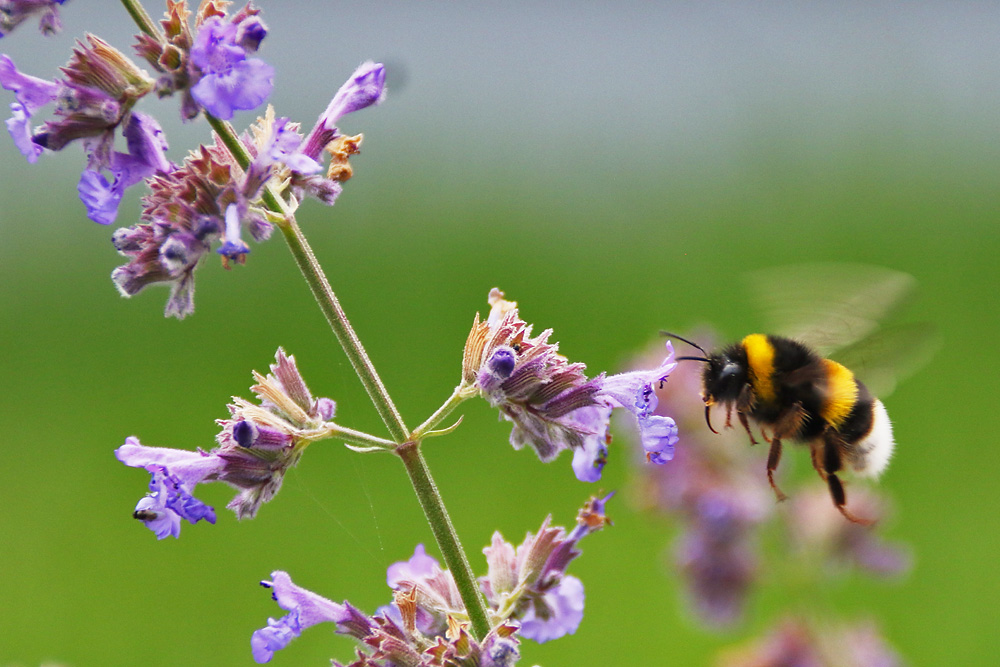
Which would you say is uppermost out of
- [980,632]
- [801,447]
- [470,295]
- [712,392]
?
[712,392]

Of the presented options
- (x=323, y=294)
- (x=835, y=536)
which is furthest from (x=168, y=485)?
(x=835, y=536)

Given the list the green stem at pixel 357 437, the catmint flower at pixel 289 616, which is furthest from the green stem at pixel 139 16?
the catmint flower at pixel 289 616

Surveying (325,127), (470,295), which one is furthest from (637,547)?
(325,127)

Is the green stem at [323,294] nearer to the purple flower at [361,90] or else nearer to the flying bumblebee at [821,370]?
the purple flower at [361,90]

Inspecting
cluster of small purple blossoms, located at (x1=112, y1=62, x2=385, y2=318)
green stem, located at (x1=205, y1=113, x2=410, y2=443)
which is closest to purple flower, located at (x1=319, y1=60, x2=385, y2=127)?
cluster of small purple blossoms, located at (x1=112, y1=62, x2=385, y2=318)

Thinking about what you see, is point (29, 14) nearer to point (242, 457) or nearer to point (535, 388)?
point (242, 457)

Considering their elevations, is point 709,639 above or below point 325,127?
below

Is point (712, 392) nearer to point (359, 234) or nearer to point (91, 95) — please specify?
point (91, 95)
